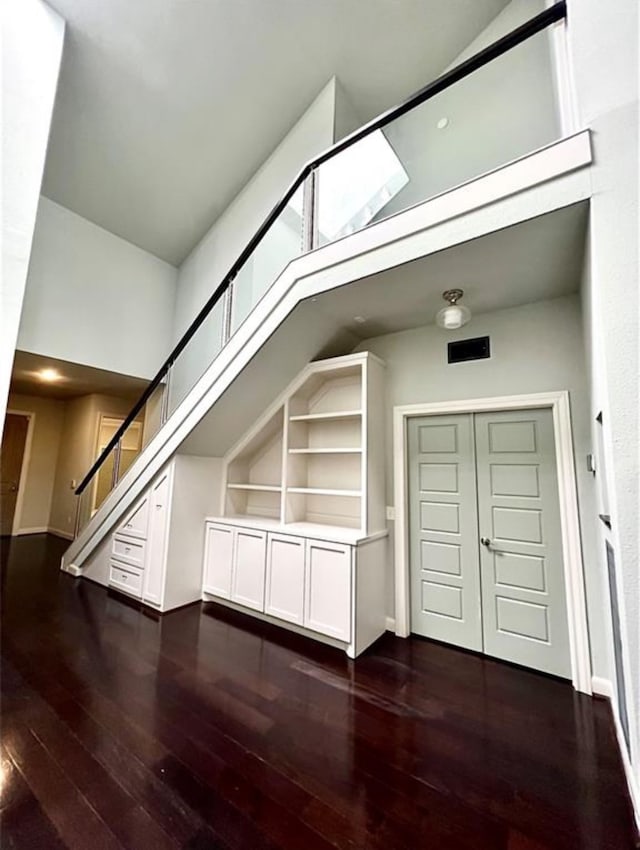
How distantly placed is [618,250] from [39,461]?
925cm

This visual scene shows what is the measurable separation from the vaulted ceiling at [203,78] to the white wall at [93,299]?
0.36 metres

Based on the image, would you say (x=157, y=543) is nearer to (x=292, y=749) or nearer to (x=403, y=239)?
(x=292, y=749)

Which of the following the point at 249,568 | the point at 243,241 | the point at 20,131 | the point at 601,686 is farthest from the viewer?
the point at 243,241

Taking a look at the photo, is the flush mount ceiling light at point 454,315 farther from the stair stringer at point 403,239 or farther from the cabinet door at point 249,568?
the cabinet door at point 249,568

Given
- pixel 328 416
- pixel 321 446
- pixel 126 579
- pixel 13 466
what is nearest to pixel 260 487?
pixel 321 446

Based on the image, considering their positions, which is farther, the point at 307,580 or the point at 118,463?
the point at 118,463

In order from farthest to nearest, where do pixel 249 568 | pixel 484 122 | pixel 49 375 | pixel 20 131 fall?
pixel 49 375 < pixel 249 568 < pixel 484 122 < pixel 20 131

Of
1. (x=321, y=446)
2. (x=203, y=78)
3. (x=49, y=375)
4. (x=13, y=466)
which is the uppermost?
(x=203, y=78)

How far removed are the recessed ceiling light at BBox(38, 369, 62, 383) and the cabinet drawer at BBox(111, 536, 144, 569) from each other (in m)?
2.74

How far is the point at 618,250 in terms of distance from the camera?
160 centimetres

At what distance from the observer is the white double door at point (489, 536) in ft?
9.09

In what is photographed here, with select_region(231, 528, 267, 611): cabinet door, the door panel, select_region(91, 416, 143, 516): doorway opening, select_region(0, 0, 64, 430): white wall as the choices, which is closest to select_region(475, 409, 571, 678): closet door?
select_region(231, 528, 267, 611): cabinet door

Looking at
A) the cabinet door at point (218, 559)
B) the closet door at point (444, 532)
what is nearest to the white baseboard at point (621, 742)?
the closet door at point (444, 532)

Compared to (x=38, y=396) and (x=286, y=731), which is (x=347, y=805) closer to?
(x=286, y=731)
